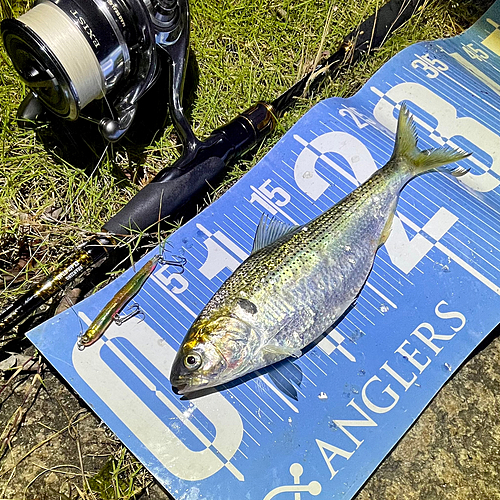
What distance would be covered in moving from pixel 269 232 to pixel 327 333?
1.58 ft

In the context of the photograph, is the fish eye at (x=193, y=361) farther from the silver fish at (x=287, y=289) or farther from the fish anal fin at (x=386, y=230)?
the fish anal fin at (x=386, y=230)

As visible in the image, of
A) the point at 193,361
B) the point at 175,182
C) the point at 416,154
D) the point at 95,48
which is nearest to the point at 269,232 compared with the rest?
the point at 175,182

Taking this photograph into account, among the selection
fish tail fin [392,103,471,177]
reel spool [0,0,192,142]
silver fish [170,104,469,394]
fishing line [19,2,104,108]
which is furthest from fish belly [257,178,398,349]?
fishing line [19,2,104,108]

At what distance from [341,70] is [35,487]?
2.45m

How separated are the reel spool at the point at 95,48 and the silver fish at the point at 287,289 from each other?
32.4 inches

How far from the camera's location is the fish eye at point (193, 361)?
71.9 inches

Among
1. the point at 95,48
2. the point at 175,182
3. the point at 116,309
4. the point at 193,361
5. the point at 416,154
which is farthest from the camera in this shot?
the point at 416,154

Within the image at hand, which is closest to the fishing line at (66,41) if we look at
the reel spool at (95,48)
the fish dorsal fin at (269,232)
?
the reel spool at (95,48)

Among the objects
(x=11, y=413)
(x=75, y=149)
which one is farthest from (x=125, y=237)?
(x=11, y=413)

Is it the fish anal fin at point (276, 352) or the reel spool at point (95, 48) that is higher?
the reel spool at point (95, 48)

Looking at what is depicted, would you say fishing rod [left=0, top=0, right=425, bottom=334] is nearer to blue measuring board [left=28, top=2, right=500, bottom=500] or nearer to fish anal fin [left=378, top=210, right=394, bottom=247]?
blue measuring board [left=28, top=2, right=500, bottom=500]

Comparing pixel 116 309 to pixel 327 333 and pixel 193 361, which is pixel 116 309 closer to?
pixel 193 361

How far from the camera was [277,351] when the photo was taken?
1.92m

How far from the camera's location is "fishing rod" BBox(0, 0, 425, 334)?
2031 mm
